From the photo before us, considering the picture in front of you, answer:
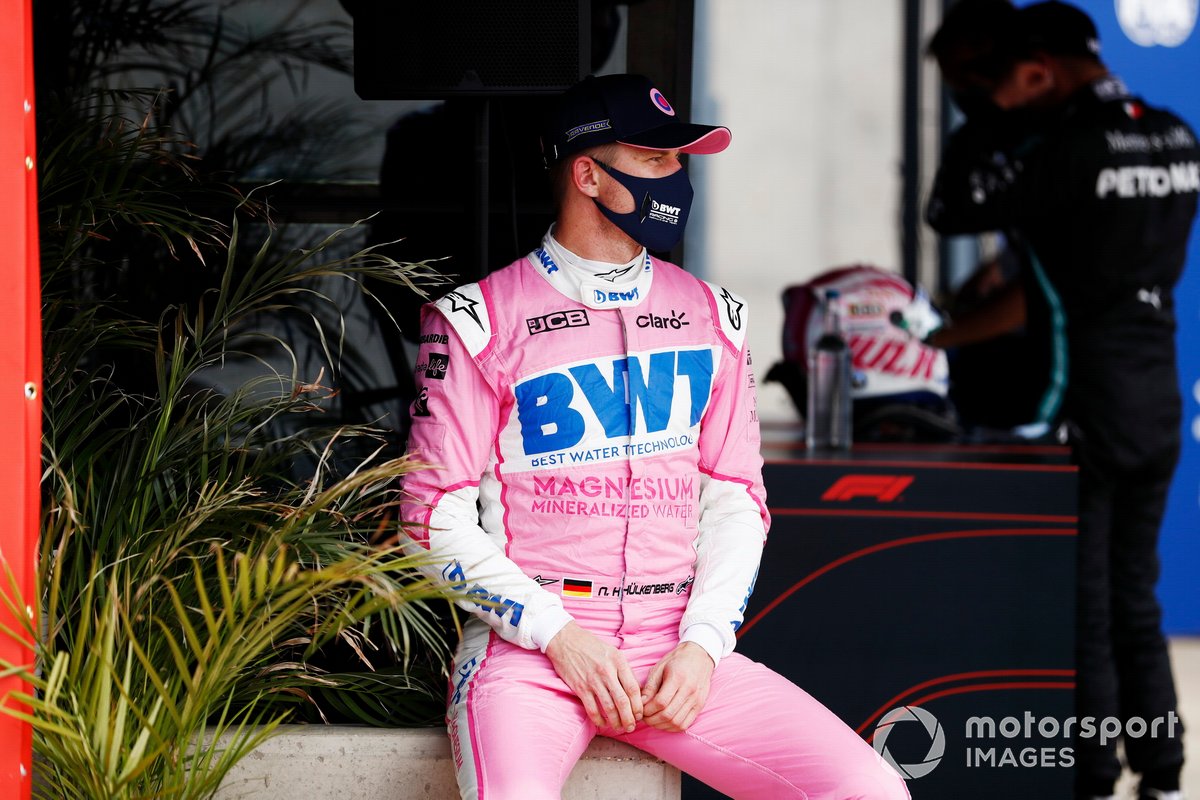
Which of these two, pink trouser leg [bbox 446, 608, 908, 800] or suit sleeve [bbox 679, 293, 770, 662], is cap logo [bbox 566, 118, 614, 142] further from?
pink trouser leg [bbox 446, 608, 908, 800]

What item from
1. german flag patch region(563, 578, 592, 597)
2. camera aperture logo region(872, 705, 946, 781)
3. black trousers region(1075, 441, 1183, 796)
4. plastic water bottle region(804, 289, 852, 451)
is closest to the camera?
german flag patch region(563, 578, 592, 597)

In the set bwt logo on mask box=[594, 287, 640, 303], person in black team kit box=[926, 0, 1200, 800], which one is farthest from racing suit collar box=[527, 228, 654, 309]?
person in black team kit box=[926, 0, 1200, 800]

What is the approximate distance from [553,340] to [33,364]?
728mm

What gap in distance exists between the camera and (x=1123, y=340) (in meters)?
3.05

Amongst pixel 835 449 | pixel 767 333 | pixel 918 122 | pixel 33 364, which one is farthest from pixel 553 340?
pixel 918 122

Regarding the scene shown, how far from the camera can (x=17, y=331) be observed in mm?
1554

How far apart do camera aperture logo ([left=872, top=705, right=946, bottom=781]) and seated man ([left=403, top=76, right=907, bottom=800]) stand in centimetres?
91

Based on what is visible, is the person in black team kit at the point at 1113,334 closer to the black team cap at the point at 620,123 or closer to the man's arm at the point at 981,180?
the man's arm at the point at 981,180

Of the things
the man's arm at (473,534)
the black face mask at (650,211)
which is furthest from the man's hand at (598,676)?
the black face mask at (650,211)

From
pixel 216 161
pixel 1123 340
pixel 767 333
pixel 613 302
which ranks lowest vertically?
pixel 767 333

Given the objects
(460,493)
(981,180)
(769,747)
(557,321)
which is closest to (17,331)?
(460,493)

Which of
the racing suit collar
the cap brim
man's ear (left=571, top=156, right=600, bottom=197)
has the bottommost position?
the racing suit collar

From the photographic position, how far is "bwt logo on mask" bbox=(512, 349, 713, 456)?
6.11ft

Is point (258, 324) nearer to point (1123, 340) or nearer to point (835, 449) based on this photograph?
point (835, 449)
